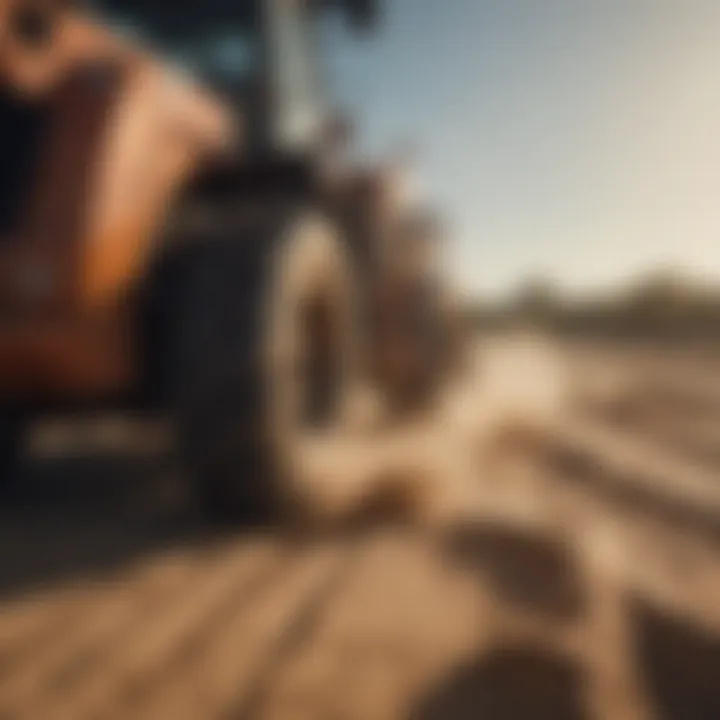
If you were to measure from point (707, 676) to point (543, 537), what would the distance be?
1.14m

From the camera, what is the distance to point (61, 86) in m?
3.19

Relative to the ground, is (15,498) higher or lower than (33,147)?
lower

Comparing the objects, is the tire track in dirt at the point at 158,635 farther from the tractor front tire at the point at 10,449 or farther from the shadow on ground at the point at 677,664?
the tractor front tire at the point at 10,449

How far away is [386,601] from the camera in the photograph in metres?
2.60

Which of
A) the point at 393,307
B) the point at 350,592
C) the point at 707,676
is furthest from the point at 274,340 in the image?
the point at 393,307

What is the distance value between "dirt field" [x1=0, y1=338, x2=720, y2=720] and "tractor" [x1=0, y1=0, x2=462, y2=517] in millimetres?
336

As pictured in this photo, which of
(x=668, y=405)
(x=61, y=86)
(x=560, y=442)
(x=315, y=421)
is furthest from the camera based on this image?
(x=668, y=405)

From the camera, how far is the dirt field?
1.99m

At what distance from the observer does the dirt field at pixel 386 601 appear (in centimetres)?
199

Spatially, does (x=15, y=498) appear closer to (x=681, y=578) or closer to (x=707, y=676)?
(x=681, y=578)

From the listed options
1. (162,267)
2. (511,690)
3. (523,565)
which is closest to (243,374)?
(162,267)

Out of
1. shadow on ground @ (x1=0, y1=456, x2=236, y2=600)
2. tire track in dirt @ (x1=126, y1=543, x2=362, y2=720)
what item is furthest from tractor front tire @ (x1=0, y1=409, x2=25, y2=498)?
tire track in dirt @ (x1=126, y1=543, x2=362, y2=720)

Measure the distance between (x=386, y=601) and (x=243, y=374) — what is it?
91cm

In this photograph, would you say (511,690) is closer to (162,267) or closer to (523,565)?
(523,565)
